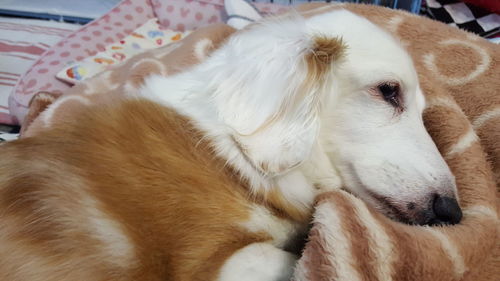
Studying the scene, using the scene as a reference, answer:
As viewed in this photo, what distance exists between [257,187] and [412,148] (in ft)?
1.08

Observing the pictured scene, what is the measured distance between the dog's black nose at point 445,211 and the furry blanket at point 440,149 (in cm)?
3

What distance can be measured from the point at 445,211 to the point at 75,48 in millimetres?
1676

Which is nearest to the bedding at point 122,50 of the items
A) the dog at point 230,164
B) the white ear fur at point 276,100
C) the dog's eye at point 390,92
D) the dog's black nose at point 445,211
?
the dog at point 230,164

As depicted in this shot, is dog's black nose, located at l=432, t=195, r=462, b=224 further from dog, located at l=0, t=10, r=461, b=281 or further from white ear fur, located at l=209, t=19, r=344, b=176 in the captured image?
white ear fur, located at l=209, t=19, r=344, b=176

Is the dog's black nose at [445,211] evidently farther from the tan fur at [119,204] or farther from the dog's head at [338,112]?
the tan fur at [119,204]

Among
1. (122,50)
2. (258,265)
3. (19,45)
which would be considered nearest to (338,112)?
(258,265)

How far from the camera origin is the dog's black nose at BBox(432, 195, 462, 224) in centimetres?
89

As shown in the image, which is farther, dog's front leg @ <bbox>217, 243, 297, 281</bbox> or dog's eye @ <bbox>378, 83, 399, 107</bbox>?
dog's eye @ <bbox>378, 83, 399, 107</bbox>

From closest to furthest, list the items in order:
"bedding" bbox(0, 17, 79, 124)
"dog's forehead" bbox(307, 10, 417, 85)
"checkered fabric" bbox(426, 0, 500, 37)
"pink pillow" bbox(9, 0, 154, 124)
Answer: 1. "dog's forehead" bbox(307, 10, 417, 85)
2. "pink pillow" bbox(9, 0, 154, 124)
3. "bedding" bbox(0, 17, 79, 124)
4. "checkered fabric" bbox(426, 0, 500, 37)

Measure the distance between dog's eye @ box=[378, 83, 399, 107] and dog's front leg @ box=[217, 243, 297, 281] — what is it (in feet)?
1.30

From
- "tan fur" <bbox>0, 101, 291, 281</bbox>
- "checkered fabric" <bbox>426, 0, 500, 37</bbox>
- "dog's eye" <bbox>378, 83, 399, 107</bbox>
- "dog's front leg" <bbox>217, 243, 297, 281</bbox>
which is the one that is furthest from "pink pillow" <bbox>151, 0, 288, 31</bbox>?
"dog's front leg" <bbox>217, 243, 297, 281</bbox>

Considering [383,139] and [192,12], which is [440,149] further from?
[192,12]

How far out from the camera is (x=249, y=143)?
0.85 m

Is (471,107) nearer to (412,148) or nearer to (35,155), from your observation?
(412,148)
